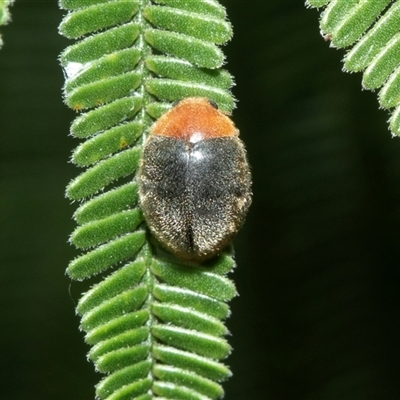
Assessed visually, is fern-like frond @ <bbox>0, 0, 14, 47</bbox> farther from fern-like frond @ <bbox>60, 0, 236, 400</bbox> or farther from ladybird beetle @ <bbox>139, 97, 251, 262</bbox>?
ladybird beetle @ <bbox>139, 97, 251, 262</bbox>

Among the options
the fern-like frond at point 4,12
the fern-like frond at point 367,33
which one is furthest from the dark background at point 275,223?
the fern-like frond at point 4,12

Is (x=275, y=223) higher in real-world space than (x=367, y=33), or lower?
higher

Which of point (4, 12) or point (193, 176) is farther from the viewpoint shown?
point (193, 176)

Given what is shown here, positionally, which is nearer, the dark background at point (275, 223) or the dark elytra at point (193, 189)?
the dark elytra at point (193, 189)

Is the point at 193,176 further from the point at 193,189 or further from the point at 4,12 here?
the point at 4,12

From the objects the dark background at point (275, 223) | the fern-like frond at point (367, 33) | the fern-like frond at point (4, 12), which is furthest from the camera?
the dark background at point (275, 223)

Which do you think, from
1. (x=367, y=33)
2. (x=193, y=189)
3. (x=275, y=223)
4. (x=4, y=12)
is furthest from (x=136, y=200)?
(x=275, y=223)

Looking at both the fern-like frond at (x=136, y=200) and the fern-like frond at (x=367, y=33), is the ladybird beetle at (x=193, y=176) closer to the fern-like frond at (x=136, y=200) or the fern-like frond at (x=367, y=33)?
the fern-like frond at (x=136, y=200)

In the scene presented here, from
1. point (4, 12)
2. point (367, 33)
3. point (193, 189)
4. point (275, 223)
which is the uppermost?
point (275, 223)
